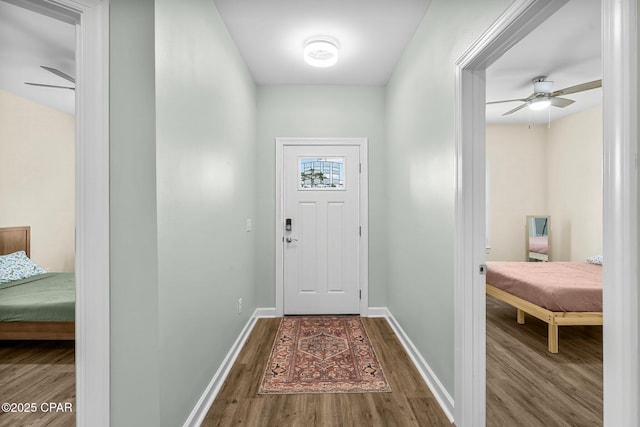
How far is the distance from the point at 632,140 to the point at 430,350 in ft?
5.84

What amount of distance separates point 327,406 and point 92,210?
1679mm

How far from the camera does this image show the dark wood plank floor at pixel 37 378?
176 centimetres

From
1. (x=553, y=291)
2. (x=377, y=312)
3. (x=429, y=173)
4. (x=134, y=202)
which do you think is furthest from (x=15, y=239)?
(x=553, y=291)

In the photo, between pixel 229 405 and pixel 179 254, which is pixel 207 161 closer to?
pixel 179 254

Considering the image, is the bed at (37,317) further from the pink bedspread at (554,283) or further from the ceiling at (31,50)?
the pink bedspread at (554,283)

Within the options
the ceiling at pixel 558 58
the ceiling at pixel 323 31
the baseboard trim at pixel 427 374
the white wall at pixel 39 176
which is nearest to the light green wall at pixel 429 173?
the baseboard trim at pixel 427 374

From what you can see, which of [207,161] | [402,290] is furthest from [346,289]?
[207,161]

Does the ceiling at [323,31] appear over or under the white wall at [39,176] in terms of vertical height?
over

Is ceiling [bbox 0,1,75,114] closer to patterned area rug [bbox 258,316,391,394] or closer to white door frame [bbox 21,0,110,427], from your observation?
white door frame [bbox 21,0,110,427]

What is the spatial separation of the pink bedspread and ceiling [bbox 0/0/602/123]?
2081mm

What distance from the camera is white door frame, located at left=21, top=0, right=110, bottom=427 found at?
1.34 meters

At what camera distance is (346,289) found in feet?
11.6

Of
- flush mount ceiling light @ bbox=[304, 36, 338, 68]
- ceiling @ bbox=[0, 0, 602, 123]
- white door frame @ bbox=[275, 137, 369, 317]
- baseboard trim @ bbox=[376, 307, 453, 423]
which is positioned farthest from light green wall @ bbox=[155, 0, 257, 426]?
baseboard trim @ bbox=[376, 307, 453, 423]

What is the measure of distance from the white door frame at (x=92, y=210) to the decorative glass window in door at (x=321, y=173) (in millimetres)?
2297
